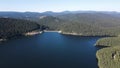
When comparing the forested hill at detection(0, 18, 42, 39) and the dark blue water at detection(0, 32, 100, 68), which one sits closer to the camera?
the dark blue water at detection(0, 32, 100, 68)

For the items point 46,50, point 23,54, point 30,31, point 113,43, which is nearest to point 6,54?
point 23,54

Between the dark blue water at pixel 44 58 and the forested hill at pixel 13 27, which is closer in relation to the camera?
the dark blue water at pixel 44 58

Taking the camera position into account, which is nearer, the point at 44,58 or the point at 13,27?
the point at 44,58

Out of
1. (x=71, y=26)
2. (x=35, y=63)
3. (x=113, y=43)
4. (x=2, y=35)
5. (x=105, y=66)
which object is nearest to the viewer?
(x=105, y=66)

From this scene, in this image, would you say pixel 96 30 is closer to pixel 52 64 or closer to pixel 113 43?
pixel 113 43

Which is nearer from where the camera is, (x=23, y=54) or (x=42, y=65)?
(x=42, y=65)

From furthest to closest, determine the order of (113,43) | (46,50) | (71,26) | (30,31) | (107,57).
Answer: (71,26), (30,31), (113,43), (46,50), (107,57)

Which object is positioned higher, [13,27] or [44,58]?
[13,27]
